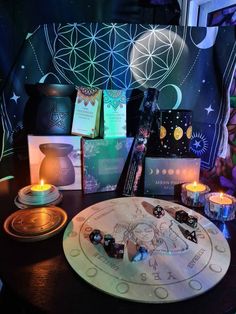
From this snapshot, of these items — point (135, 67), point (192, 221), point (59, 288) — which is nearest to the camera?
point (59, 288)

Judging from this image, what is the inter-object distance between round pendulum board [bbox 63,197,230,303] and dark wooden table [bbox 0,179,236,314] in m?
0.01

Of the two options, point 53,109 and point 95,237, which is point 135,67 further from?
point 95,237

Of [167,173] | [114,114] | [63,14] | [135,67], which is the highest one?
[63,14]

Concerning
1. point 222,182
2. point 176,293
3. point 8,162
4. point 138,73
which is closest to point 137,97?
point 138,73

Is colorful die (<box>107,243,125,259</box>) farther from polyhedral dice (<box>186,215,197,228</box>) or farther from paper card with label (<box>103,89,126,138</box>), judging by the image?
paper card with label (<box>103,89,126,138</box>)

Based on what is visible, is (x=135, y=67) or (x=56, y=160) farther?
(x=135, y=67)

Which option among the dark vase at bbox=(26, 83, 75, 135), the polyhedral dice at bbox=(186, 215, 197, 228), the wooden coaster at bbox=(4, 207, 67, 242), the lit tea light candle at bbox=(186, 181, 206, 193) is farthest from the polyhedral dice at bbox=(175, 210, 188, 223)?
the dark vase at bbox=(26, 83, 75, 135)

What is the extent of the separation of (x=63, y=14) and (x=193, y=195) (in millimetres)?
898

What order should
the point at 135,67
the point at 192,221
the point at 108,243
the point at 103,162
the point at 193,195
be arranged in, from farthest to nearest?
1. the point at 135,67
2. the point at 103,162
3. the point at 193,195
4. the point at 192,221
5. the point at 108,243

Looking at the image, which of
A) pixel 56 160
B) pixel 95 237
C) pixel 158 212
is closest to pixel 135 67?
pixel 56 160

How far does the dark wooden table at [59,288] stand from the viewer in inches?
18.3

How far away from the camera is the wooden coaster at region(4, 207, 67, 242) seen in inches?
25.3

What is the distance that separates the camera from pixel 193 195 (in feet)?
2.70

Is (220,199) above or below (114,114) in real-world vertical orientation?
below
